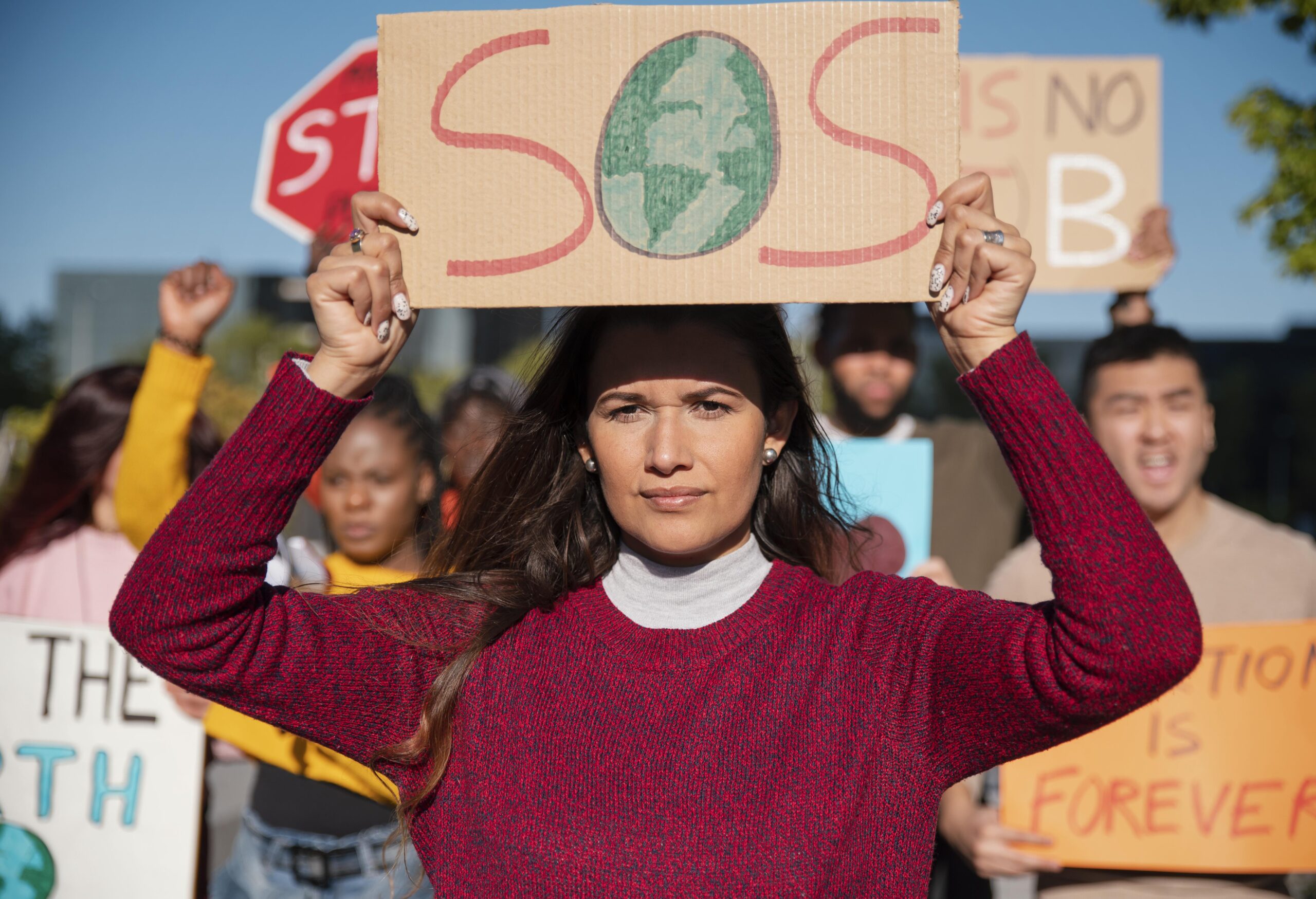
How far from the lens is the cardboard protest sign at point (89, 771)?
3.11 meters

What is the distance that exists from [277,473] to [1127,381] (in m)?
2.52

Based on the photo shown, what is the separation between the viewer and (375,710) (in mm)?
1808

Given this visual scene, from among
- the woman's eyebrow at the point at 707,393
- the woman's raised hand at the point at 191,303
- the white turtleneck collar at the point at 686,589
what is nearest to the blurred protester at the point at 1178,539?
the white turtleneck collar at the point at 686,589

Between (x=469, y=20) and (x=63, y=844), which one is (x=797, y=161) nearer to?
(x=469, y=20)

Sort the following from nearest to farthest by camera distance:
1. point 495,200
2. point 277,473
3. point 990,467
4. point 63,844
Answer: point 277,473
point 495,200
point 63,844
point 990,467

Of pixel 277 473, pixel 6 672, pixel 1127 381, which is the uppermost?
pixel 1127 381

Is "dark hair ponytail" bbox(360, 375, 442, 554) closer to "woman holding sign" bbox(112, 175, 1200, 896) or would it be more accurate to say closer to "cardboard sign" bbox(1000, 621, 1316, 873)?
"woman holding sign" bbox(112, 175, 1200, 896)

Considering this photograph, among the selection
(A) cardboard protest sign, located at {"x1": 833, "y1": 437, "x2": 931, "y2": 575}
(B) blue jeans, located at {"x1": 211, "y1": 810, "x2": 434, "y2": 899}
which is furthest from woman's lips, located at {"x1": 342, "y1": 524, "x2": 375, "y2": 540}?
(A) cardboard protest sign, located at {"x1": 833, "y1": 437, "x2": 931, "y2": 575}

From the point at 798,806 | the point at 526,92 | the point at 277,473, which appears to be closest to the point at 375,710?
the point at 277,473

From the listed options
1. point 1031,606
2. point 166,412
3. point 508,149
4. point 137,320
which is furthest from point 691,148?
point 137,320

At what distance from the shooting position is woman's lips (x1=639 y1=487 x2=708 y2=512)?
6.09 ft

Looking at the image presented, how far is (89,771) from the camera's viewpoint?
3186mm

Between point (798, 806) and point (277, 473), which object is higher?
point (277, 473)

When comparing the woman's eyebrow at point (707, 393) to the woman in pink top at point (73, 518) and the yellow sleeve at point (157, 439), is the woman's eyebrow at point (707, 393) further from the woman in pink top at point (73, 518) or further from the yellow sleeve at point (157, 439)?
the woman in pink top at point (73, 518)
